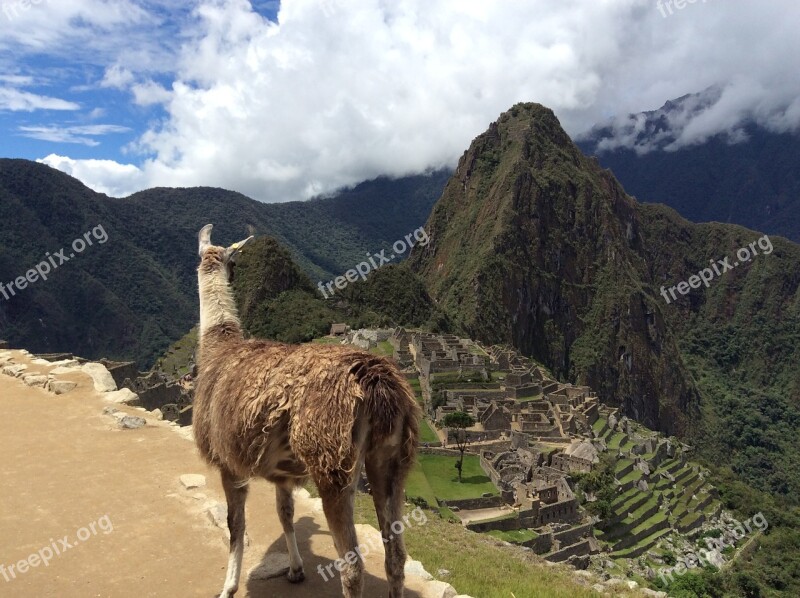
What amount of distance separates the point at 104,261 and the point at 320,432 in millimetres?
94956

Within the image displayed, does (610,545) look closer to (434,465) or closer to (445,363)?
(434,465)

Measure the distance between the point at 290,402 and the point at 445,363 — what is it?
39183 mm

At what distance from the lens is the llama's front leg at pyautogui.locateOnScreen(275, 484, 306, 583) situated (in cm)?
→ 444

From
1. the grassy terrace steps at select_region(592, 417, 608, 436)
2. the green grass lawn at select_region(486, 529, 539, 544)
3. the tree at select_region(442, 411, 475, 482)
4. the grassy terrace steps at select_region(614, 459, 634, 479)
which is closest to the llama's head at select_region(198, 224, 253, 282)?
the green grass lawn at select_region(486, 529, 539, 544)

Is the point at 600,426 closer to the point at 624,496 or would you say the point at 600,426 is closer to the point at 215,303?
the point at 624,496

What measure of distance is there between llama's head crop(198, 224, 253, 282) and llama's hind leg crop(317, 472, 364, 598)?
107 inches

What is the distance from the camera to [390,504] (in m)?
3.53

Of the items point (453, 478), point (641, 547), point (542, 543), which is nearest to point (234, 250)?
point (542, 543)

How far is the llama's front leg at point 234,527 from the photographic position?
415cm

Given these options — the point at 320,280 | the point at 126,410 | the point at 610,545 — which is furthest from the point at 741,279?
the point at 126,410

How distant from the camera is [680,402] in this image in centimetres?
11006

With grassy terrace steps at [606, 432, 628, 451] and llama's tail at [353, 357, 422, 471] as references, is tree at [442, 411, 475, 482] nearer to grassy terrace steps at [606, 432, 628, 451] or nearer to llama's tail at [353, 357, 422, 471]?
grassy terrace steps at [606, 432, 628, 451]

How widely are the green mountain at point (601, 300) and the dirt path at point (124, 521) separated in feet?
271

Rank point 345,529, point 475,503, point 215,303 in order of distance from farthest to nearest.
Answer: point 475,503, point 215,303, point 345,529
